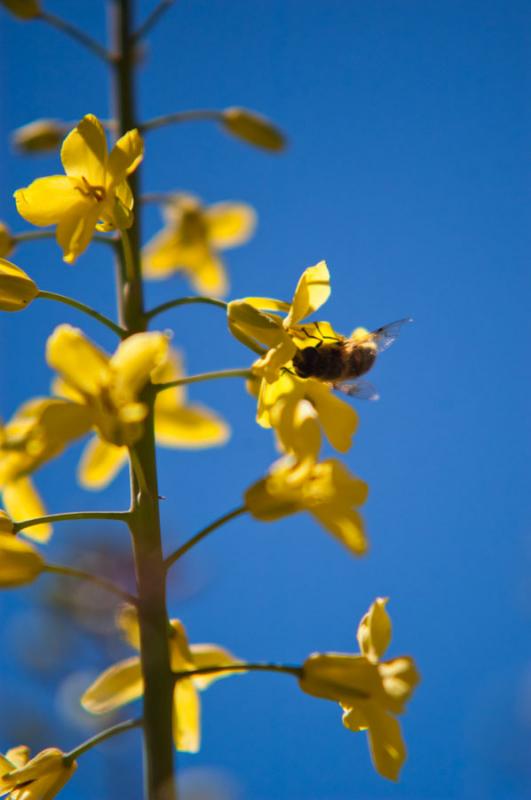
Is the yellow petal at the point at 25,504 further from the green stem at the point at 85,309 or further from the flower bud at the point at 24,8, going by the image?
the flower bud at the point at 24,8

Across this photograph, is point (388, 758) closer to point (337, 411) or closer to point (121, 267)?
point (337, 411)

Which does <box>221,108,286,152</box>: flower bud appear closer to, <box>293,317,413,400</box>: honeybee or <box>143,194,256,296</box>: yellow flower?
<box>143,194,256,296</box>: yellow flower

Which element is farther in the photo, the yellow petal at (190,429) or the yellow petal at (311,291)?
the yellow petal at (190,429)

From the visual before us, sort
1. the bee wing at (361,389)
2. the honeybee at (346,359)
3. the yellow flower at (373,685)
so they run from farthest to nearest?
the bee wing at (361,389) < the honeybee at (346,359) < the yellow flower at (373,685)

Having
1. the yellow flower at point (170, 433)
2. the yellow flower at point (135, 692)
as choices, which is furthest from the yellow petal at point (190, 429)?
the yellow flower at point (135, 692)

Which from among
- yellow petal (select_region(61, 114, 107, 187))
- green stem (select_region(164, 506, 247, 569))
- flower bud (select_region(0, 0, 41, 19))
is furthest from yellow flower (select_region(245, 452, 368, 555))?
flower bud (select_region(0, 0, 41, 19))
